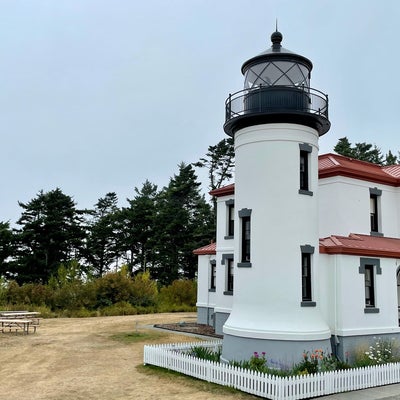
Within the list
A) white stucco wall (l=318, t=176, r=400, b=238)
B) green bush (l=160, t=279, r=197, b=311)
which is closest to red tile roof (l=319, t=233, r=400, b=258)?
white stucco wall (l=318, t=176, r=400, b=238)

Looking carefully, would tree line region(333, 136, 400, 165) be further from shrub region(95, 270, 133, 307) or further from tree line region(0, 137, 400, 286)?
shrub region(95, 270, 133, 307)

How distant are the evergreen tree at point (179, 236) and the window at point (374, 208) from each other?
99.2 ft

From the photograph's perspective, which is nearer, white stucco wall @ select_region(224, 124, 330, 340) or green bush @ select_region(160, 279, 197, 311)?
white stucco wall @ select_region(224, 124, 330, 340)

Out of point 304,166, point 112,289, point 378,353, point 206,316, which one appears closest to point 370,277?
point 378,353

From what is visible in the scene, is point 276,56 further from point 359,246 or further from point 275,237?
point 359,246

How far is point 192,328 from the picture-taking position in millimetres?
22531

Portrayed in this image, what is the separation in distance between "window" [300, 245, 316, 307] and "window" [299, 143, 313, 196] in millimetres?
1781

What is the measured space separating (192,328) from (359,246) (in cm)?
1065

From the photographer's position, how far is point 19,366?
13.6 m

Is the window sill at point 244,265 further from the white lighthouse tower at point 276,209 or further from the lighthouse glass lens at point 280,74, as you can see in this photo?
the lighthouse glass lens at point 280,74

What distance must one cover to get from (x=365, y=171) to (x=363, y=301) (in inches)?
219

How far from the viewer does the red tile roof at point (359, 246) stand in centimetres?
1444

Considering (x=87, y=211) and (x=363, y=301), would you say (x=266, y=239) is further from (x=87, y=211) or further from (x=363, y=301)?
(x=87, y=211)

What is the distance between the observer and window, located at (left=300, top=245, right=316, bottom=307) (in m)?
13.6
